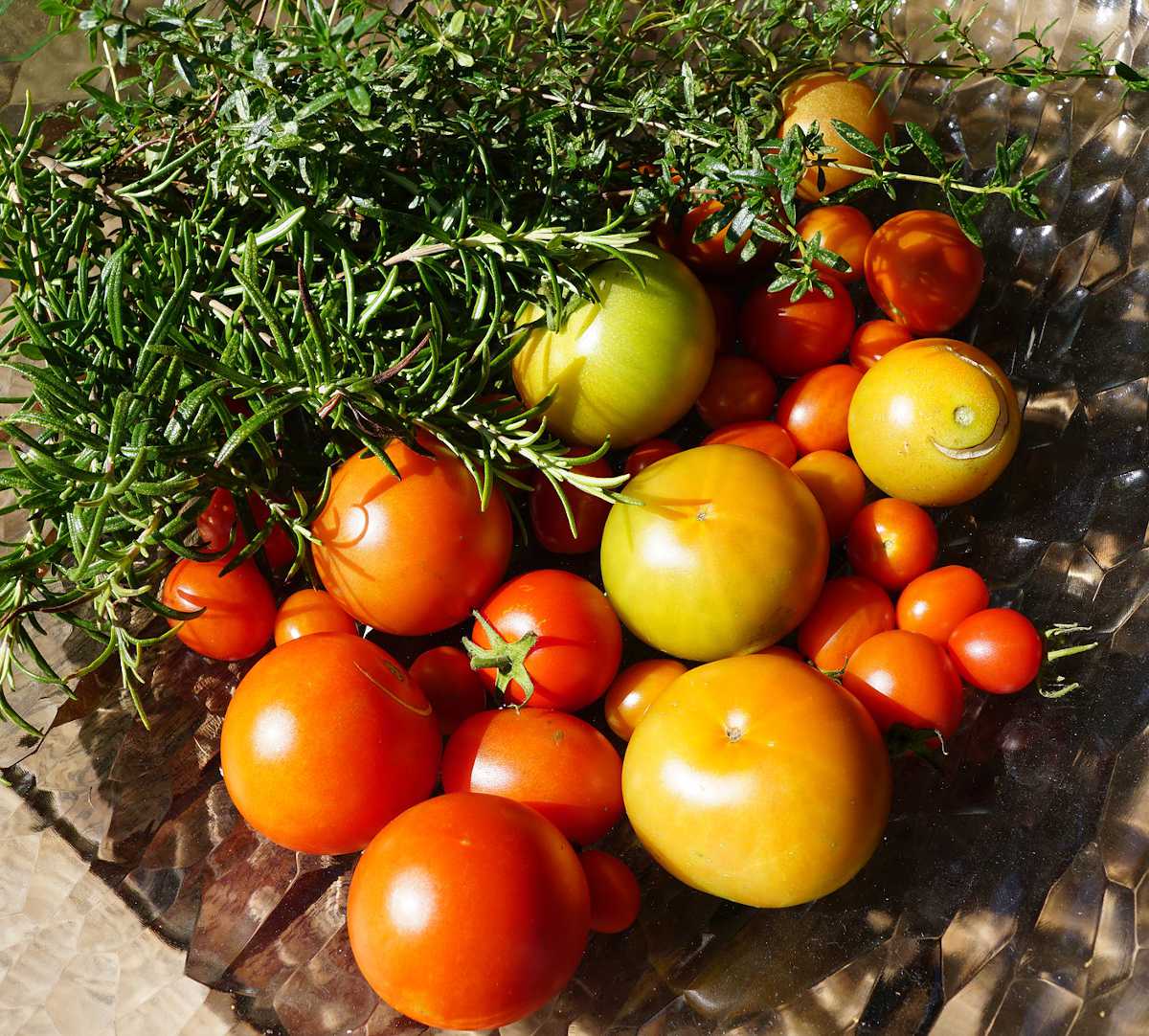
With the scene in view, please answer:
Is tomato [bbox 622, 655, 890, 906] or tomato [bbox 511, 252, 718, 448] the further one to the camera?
tomato [bbox 511, 252, 718, 448]

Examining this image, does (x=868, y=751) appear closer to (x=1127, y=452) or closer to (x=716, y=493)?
(x=716, y=493)

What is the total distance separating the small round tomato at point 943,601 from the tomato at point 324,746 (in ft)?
1.79

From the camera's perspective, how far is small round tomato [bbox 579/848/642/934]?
3.21 ft

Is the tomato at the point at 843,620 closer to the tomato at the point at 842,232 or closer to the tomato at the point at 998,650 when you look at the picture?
the tomato at the point at 998,650

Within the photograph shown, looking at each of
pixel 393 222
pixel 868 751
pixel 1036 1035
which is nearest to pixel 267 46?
pixel 393 222

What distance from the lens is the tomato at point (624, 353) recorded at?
1.05 m

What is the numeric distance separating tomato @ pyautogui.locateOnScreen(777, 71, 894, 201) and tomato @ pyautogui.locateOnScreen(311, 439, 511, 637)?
1.86 feet

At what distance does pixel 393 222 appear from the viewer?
3.11ft

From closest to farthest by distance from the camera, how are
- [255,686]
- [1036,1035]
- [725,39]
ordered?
[1036,1035]
[255,686]
[725,39]

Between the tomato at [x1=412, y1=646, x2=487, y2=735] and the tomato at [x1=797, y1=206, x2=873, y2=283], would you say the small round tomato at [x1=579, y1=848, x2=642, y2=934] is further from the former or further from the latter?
the tomato at [x1=797, y1=206, x2=873, y2=283]

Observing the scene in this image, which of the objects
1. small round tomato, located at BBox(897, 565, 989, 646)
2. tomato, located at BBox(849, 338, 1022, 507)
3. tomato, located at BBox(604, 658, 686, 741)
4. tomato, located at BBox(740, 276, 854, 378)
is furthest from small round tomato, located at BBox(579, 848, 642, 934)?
tomato, located at BBox(740, 276, 854, 378)

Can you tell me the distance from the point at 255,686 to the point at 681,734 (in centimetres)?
42

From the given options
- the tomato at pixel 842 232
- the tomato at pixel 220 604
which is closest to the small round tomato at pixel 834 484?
the tomato at pixel 842 232

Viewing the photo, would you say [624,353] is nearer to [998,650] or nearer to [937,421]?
[937,421]
